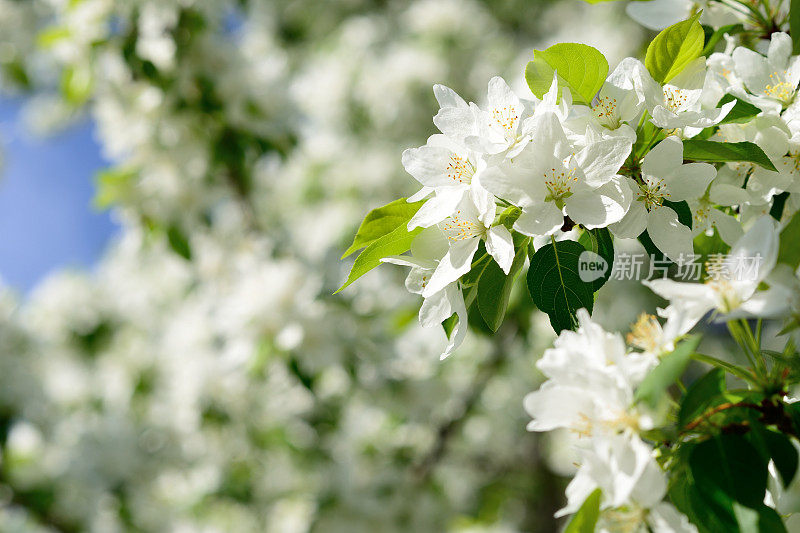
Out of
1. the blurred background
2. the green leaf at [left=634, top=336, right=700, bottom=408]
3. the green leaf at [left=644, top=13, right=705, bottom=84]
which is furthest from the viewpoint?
the blurred background

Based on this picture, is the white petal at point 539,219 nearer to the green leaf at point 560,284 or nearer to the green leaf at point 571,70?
the green leaf at point 560,284

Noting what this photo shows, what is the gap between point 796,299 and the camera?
720 mm

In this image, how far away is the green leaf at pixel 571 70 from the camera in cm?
85

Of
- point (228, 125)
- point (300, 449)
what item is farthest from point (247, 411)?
point (228, 125)

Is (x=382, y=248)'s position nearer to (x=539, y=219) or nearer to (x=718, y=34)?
(x=539, y=219)

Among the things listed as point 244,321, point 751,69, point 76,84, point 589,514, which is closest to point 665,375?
point 589,514

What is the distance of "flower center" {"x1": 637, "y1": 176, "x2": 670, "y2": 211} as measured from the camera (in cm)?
85

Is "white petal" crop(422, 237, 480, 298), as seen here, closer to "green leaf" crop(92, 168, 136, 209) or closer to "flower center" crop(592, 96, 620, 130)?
"flower center" crop(592, 96, 620, 130)

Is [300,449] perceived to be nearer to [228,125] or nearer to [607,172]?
[228,125]

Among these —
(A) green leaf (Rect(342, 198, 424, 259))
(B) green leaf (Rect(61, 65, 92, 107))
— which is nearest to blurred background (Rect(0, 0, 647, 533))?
(B) green leaf (Rect(61, 65, 92, 107))

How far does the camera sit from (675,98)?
3.03ft

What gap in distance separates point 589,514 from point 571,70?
562mm

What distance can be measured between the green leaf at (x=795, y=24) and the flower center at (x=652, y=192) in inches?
15.4

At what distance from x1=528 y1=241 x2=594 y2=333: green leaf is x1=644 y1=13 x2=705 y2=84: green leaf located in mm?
283
